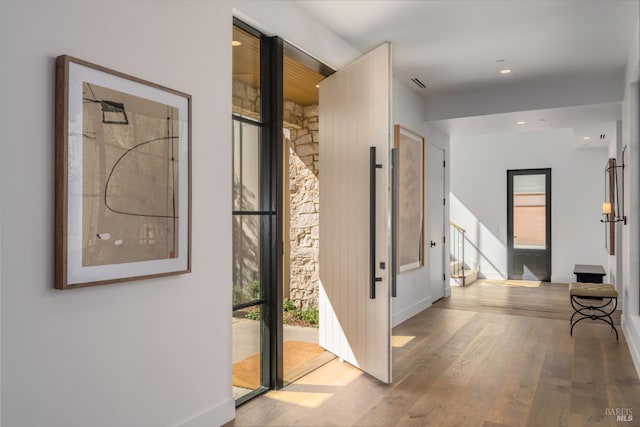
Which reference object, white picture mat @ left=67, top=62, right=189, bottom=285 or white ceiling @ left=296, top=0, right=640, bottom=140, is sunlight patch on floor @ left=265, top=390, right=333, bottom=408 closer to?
white picture mat @ left=67, top=62, right=189, bottom=285

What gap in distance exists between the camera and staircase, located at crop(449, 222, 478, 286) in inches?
348

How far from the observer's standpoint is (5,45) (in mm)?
1765

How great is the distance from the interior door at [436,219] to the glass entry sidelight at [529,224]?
2994 mm

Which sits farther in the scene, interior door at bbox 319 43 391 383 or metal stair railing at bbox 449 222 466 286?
metal stair railing at bbox 449 222 466 286

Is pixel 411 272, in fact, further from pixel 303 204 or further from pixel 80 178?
pixel 80 178

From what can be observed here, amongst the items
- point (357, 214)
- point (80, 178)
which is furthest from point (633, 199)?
point (80, 178)

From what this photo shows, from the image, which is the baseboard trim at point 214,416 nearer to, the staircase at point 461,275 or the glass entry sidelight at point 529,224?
the staircase at point 461,275

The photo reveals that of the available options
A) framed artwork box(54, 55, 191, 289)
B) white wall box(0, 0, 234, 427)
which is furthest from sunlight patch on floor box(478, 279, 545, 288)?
framed artwork box(54, 55, 191, 289)

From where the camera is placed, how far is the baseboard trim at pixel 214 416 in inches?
102

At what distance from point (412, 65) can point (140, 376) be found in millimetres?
4158

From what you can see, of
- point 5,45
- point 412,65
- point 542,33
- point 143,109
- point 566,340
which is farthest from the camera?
point 412,65

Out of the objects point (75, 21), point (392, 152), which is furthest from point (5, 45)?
point (392, 152)

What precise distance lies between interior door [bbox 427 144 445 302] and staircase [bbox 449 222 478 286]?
1661 millimetres

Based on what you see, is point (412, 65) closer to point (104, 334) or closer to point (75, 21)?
point (75, 21)
